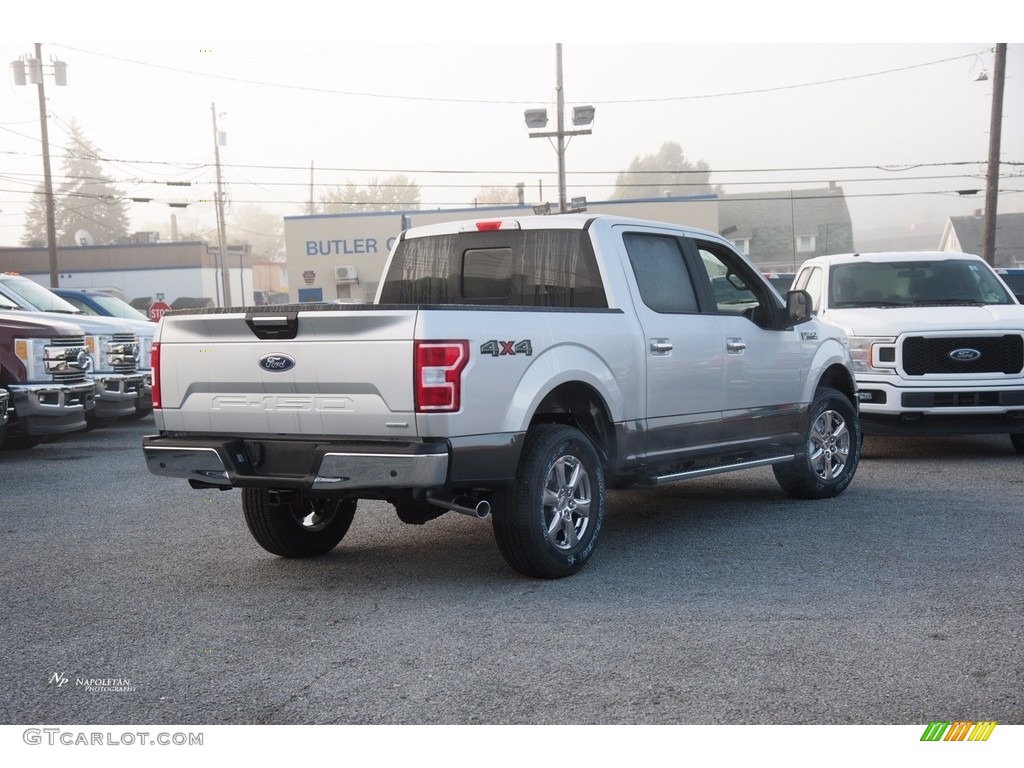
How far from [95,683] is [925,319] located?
8617mm

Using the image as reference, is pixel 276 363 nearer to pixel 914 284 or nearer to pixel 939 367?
pixel 939 367

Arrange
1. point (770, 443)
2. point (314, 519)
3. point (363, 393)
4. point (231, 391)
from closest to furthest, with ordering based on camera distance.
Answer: point (363, 393)
point (231, 391)
point (314, 519)
point (770, 443)

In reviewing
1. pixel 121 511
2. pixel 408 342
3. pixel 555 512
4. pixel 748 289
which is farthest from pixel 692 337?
pixel 121 511

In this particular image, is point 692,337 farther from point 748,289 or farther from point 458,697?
point 458,697

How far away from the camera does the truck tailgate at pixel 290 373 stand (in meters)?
5.79

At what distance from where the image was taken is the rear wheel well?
6641mm

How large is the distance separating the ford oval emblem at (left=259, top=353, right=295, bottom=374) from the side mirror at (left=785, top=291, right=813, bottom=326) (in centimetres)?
396

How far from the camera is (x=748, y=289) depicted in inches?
334

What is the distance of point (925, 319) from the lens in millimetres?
11086

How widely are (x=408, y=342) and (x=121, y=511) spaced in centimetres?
441

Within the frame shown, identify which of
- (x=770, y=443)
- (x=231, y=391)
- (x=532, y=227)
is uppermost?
(x=532, y=227)

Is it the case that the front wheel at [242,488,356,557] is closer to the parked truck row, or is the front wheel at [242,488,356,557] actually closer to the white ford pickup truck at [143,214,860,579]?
the white ford pickup truck at [143,214,860,579]
